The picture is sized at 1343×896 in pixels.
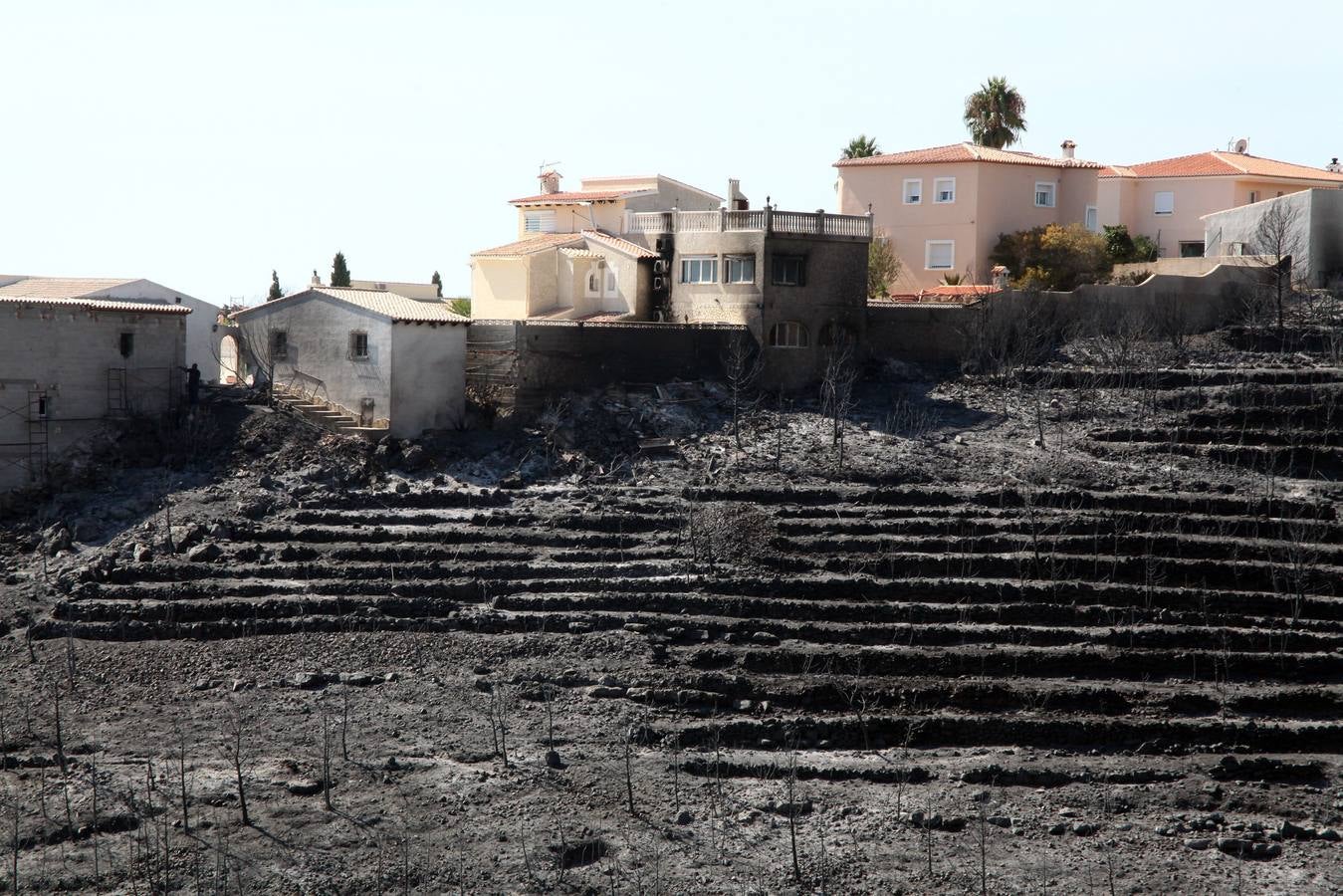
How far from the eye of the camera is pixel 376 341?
128ft

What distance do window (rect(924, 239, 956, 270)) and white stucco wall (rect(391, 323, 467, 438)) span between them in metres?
18.8

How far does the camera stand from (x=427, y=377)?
130 feet

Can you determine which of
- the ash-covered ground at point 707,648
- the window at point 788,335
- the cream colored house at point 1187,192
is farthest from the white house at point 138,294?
the cream colored house at point 1187,192

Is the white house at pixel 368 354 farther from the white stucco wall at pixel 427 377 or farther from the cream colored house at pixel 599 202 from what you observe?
the cream colored house at pixel 599 202

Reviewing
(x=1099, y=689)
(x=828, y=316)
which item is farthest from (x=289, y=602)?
(x=828, y=316)

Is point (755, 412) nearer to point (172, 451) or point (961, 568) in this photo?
point (961, 568)

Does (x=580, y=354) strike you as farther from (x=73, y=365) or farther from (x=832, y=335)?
(x=73, y=365)

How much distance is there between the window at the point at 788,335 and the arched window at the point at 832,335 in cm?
49

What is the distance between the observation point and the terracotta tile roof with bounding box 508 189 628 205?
5281 centimetres

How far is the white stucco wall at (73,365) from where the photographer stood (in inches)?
1457

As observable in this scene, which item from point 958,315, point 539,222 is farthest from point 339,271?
point 958,315

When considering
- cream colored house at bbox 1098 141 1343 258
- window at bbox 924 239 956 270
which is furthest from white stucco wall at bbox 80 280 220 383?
cream colored house at bbox 1098 141 1343 258

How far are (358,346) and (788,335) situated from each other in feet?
40.5

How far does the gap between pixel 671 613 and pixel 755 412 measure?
11.8 metres
